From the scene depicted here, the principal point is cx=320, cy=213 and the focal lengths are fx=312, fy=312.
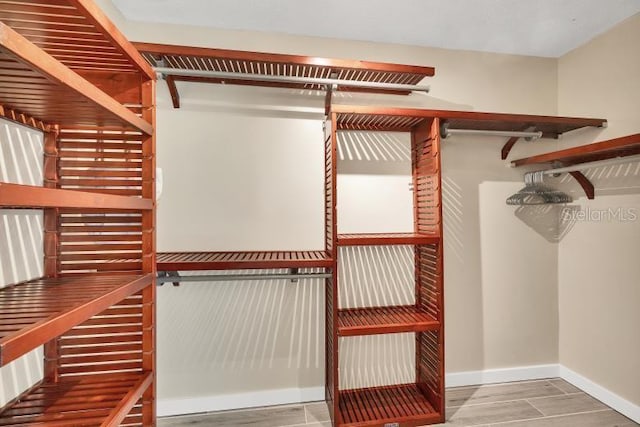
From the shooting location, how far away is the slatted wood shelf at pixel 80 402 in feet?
3.07

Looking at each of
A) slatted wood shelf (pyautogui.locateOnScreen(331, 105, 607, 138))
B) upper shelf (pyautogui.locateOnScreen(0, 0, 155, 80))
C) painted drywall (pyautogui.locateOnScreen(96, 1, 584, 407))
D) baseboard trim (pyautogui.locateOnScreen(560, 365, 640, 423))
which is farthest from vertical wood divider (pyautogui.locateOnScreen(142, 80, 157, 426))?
baseboard trim (pyautogui.locateOnScreen(560, 365, 640, 423))

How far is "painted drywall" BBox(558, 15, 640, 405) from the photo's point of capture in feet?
5.58

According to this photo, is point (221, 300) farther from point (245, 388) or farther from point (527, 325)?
point (527, 325)

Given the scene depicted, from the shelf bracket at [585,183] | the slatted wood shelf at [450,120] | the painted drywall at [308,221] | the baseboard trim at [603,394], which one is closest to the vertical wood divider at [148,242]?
the painted drywall at [308,221]

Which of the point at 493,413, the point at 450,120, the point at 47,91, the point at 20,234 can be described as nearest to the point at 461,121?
the point at 450,120

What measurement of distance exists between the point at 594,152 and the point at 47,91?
2.27 m

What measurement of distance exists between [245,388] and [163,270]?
0.88 metres

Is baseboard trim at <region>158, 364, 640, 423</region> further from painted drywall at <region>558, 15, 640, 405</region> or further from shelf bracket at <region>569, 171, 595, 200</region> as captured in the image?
shelf bracket at <region>569, 171, 595, 200</region>

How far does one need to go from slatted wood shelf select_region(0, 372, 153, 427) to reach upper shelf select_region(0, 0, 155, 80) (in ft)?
3.62

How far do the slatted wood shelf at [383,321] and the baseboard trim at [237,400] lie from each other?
512 mm

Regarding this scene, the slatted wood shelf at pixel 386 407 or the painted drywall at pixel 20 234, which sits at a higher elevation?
the painted drywall at pixel 20 234

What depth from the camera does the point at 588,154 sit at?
1.68 metres

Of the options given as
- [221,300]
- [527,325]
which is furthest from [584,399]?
[221,300]

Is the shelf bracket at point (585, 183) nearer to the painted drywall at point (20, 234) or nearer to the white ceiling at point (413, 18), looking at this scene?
the white ceiling at point (413, 18)
